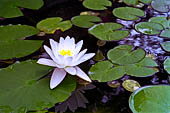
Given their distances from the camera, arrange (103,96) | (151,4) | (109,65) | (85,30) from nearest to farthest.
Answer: (103,96), (109,65), (85,30), (151,4)

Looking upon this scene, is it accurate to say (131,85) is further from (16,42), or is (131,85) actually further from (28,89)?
(16,42)

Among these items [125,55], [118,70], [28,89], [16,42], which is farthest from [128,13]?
[28,89]

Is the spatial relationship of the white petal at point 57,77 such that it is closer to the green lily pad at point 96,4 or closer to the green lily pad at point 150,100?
the green lily pad at point 150,100

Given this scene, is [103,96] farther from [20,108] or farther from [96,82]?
[20,108]

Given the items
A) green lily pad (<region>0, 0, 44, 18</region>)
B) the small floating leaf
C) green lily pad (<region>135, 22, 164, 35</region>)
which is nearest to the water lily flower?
the small floating leaf

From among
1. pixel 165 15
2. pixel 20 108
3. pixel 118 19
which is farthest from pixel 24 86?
pixel 165 15

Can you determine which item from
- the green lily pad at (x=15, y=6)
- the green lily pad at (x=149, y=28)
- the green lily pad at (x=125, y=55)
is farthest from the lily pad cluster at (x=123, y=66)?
the green lily pad at (x=15, y=6)
